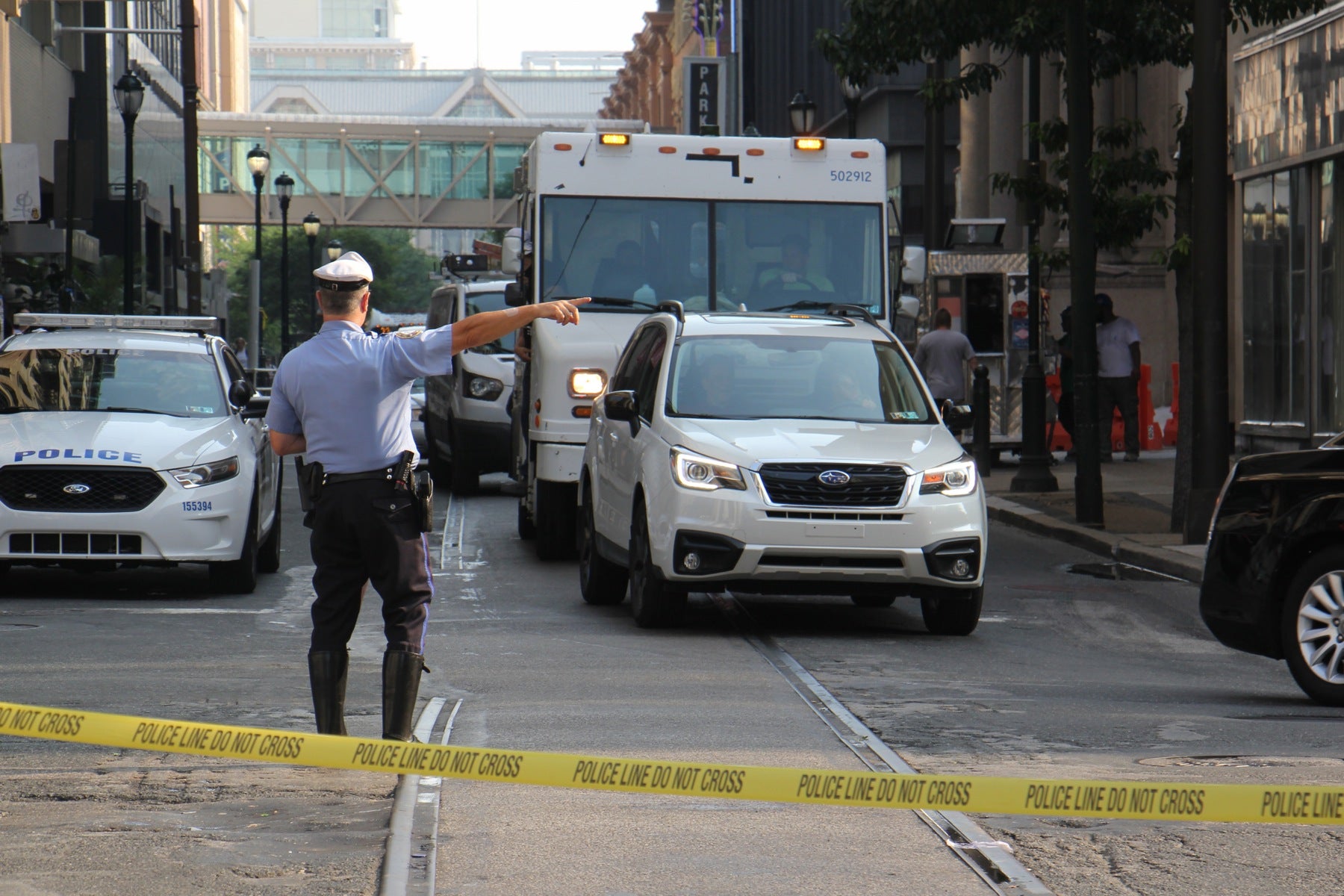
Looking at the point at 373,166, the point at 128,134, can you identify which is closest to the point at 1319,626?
the point at 128,134

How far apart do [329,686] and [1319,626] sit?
4519mm

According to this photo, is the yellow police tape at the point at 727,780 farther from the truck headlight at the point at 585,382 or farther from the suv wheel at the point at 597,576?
the truck headlight at the point at 585,382

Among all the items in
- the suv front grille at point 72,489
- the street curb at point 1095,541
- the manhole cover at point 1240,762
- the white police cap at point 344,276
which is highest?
the white police cap at point 344,276

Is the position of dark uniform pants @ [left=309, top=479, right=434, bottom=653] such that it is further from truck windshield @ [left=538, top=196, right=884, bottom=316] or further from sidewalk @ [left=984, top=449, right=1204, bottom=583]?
truck windshield @ [left=538, top=196, right=884, bottom=316]

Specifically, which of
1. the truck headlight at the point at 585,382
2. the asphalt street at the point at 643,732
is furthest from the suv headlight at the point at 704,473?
the truck headlight at the point at 585,382

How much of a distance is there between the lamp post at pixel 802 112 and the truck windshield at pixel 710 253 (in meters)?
14.2

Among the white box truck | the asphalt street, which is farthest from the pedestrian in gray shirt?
the asphalt street

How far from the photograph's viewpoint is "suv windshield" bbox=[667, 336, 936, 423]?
39.8ft

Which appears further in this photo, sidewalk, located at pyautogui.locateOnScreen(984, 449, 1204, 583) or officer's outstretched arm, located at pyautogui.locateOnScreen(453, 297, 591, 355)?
sidewalk, located at pyautogui.locateOnScreen(984, 449, 1204, 583)

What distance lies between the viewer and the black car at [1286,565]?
30.1ft

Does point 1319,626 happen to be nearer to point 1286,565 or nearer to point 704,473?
point 1286,565

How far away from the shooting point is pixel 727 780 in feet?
15.5

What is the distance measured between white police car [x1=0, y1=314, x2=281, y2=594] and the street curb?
4794 mm

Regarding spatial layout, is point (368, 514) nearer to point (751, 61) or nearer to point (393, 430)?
point (393, 430)
